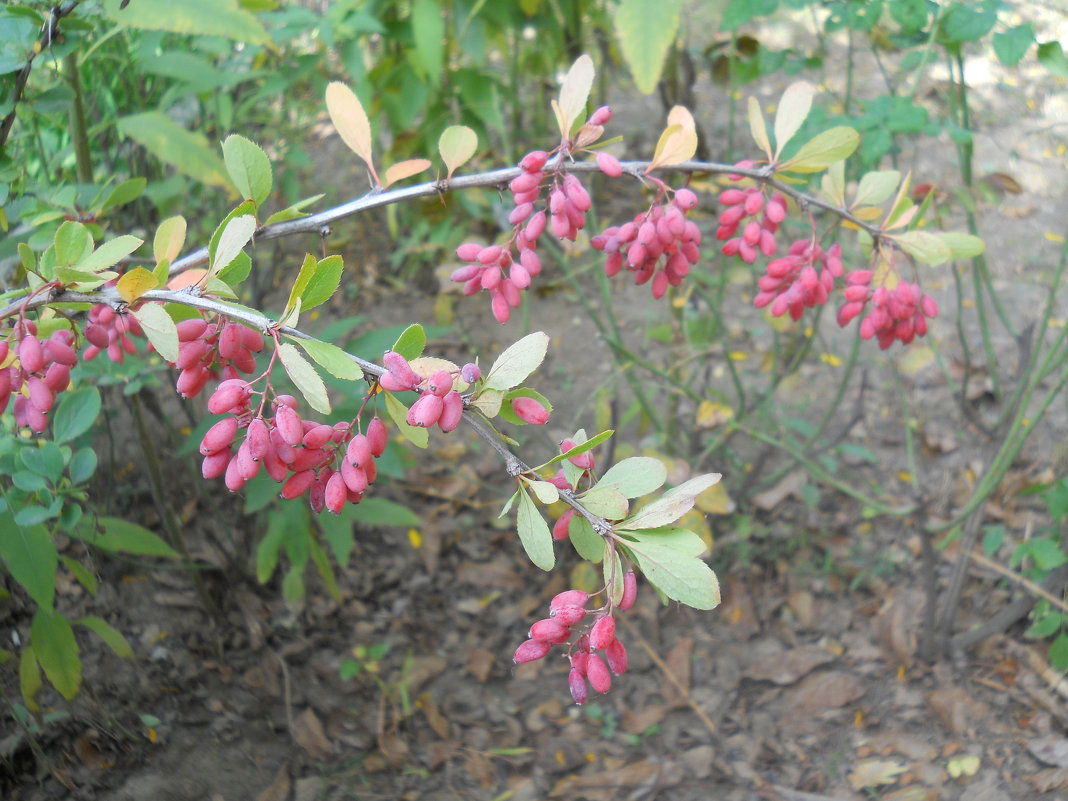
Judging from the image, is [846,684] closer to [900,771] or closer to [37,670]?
[900,771]

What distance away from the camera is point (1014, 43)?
1331mm

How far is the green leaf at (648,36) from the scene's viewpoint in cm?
133

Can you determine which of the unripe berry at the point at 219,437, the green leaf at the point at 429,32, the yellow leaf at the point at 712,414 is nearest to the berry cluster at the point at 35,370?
the unripe berry at the point at 219,437

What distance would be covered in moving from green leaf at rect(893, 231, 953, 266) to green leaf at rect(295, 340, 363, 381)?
0.68 m

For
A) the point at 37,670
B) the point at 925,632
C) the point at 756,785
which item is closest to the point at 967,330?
the point at 925,632

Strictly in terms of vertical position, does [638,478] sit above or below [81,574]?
above

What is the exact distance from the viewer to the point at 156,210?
1931mm

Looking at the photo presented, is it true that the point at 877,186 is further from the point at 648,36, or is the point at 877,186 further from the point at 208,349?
the point at 208,349

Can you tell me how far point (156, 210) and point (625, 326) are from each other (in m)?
1.32

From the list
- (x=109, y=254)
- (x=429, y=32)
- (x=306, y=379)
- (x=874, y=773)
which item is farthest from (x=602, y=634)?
(x=429, y=32)

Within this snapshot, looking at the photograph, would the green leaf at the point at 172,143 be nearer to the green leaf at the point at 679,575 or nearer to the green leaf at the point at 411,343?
the green leaf at the point at 411,343

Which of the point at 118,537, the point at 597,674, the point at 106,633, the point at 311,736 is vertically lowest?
the point at 311,736

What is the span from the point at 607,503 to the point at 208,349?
36 centimetres

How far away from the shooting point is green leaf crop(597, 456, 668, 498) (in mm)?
659
